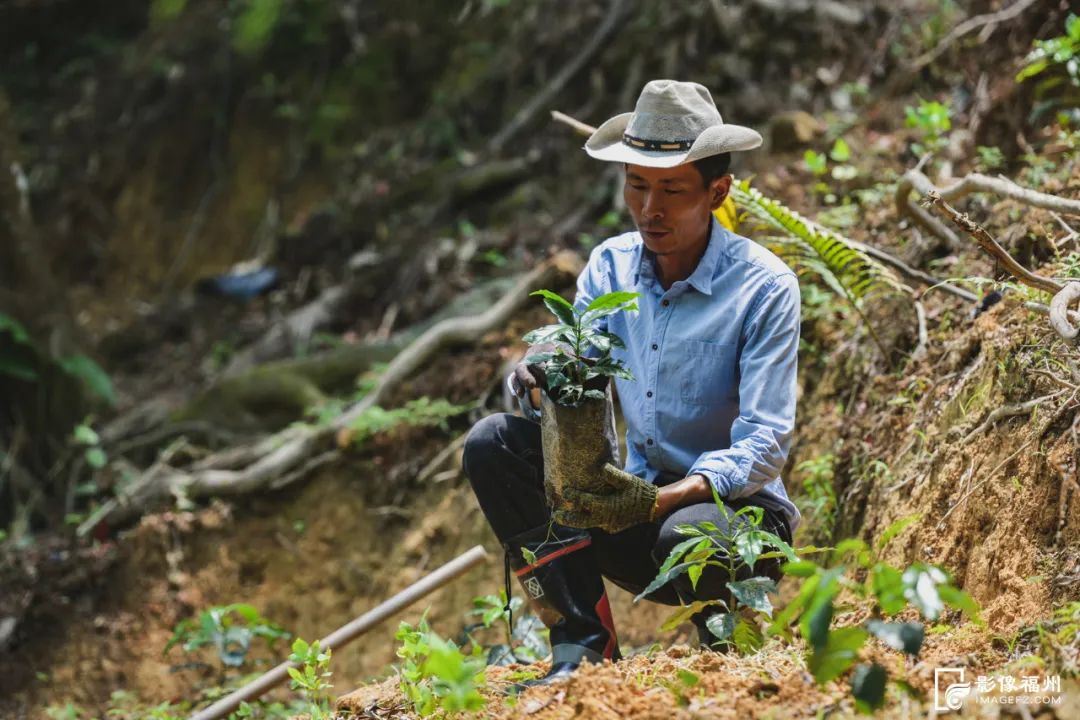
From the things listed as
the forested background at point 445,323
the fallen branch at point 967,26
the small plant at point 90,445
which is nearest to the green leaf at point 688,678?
the forested background at point 445,323

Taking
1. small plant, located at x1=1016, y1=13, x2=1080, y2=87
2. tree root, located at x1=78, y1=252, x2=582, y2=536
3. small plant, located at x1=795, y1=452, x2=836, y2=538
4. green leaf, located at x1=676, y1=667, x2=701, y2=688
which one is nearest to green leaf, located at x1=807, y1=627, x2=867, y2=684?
green leaf, located at x1=676, y1=667, x2=701, y2=688

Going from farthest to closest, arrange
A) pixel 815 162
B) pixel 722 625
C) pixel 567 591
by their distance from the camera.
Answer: pixel 815 162 → pixel 567 591 → pixel 722 625

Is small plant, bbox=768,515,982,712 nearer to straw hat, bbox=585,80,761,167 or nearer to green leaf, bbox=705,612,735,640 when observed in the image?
green leaf, bbox=705,612,735,640

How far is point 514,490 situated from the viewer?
11.5 ft

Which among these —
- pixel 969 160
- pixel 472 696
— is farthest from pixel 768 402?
pixel 969 160

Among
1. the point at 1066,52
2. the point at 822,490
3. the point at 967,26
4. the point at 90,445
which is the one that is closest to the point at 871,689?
the point at 822,490

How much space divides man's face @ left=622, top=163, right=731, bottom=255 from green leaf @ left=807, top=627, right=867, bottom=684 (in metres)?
1.49

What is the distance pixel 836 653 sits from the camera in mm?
2408

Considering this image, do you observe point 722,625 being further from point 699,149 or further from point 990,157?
point 990,157

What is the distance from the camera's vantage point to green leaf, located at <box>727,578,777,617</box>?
9.75 ft

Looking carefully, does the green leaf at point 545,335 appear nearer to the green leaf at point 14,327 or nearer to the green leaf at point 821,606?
the green leaf at point 821,606

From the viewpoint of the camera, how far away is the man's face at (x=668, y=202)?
3457 millimetres

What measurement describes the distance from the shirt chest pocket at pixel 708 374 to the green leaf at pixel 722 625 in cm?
73

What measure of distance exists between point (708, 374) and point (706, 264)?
1.19 feet
